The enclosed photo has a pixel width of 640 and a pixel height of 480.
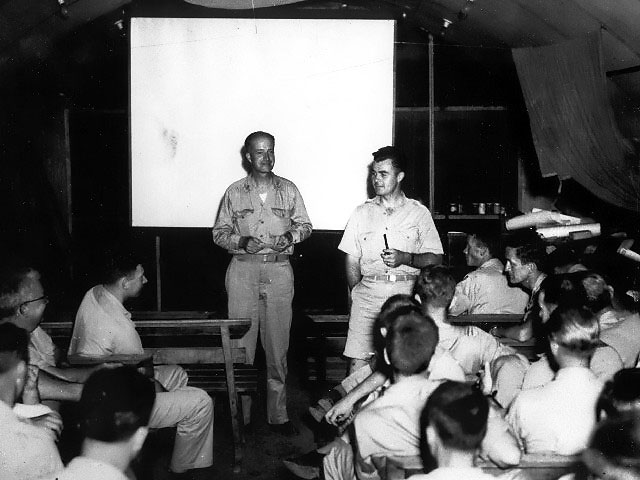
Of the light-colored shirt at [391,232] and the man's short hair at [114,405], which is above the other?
the light-colored shirt at [391,232]

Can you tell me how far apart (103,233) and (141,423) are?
18.6 feet

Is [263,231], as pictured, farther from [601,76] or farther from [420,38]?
[420,38]

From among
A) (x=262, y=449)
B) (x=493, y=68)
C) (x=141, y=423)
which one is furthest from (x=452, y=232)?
(x=141, y=423)

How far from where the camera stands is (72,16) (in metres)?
5.45

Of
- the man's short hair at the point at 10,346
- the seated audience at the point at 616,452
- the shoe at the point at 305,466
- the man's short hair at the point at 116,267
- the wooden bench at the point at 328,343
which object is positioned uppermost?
the man's short hair at the point at 116,267

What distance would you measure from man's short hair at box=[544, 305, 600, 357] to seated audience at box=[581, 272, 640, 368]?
0.75m

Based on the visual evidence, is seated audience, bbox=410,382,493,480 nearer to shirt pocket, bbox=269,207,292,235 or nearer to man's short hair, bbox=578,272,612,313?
man's short hair, bbox=578,272,612,313

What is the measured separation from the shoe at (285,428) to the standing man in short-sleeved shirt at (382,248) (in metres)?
Result: 0.58

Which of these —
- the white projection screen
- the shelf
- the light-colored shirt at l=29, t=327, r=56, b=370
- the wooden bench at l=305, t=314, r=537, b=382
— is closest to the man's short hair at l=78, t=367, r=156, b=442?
the light-colored shirt at l=29, t=327, r=56, b=370

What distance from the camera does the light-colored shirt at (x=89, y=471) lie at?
156 centimetres

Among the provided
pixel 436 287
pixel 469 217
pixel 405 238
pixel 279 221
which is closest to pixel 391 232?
pixel 405 238

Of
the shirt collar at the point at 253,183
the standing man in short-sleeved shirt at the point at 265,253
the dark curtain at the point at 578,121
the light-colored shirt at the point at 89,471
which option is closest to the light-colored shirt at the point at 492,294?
the dark curtain at the point at 578,121

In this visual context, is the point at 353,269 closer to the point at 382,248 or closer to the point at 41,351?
the point at 382,248

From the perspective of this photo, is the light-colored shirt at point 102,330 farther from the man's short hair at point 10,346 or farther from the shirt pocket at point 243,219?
the shirt pocket at point 243,219
